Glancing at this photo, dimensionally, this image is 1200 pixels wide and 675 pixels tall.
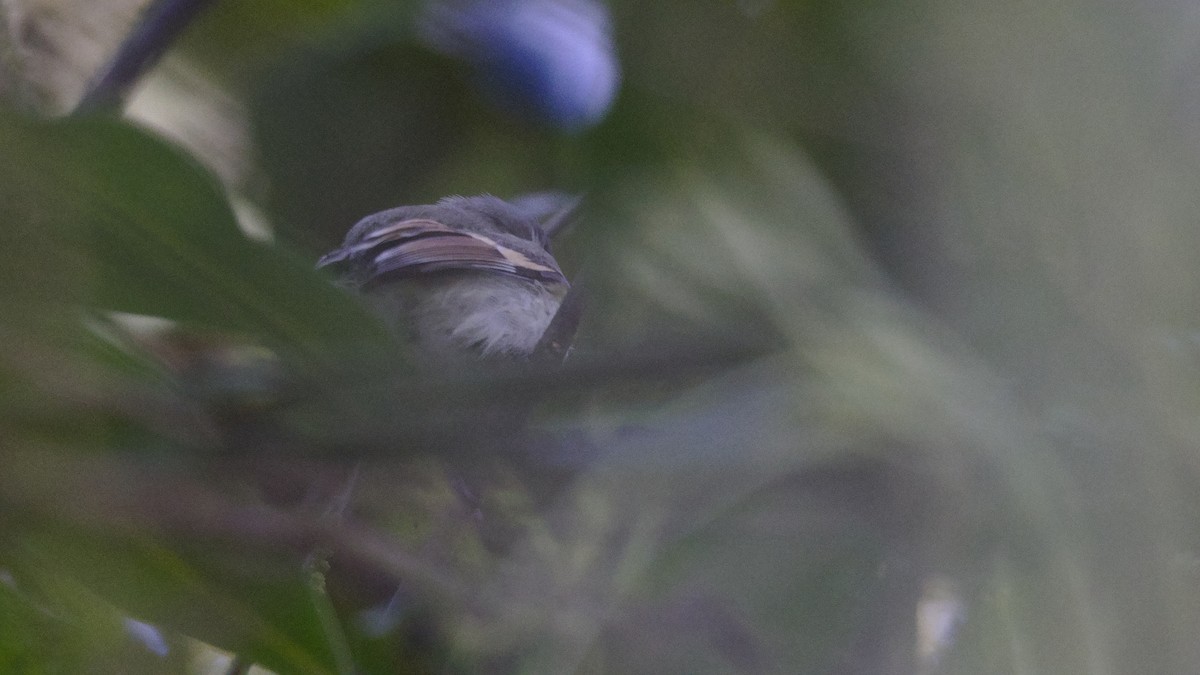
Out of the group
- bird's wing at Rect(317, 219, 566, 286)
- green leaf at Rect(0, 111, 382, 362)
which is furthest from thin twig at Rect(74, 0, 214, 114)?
green leaf at Rect(0, 111, 382, 362)

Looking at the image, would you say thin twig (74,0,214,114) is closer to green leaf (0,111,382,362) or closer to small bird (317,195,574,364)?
small bird (317,195,574,364)

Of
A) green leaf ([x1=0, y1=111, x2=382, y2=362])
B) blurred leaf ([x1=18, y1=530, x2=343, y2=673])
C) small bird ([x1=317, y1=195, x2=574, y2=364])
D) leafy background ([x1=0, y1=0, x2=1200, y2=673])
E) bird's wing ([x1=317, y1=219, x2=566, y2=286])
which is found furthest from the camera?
bird's wing ([x1=317, y1=219, x2=566, y2=286])

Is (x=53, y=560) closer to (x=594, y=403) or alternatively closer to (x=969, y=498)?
(x=594, y=403)

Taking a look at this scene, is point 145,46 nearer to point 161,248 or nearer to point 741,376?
point 161,248

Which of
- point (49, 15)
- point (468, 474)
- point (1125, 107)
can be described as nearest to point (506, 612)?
point (468, 474)

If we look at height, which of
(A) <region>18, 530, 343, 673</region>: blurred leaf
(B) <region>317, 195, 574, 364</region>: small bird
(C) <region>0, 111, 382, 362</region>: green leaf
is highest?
(B) <region>317, 195, 574, 364</region>: small bird
